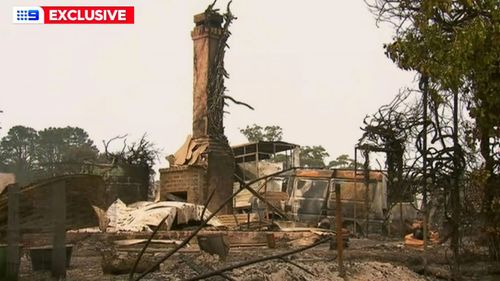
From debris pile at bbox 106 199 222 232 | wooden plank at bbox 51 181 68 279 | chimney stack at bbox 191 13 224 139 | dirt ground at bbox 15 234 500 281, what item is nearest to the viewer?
dirt ground at bbox 15 234 500 281

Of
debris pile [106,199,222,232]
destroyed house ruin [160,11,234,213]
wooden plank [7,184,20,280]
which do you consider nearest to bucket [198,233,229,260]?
wooden plank [7,184,20,280]

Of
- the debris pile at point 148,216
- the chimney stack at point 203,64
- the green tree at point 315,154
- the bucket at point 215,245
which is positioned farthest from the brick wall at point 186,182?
the green tree at point 315,154

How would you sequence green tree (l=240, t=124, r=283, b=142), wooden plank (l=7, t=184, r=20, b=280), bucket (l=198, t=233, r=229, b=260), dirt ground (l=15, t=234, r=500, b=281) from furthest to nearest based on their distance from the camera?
green tree (l=240, t=124, r=283, b=142)
bucket (l=198, t=233, r=229, b=260)
dirt ground (l=15, t=234, r=500, b=281)
wooden plank (l=7, t=184, r=20, b=280)

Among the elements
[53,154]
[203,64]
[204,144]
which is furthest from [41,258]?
[53,154]

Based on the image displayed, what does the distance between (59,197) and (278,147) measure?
69.4ft

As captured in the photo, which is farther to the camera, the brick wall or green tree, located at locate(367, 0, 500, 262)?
the brick wall

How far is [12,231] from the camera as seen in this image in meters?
7.64

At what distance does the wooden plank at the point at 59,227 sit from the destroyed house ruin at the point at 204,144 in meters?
13.3

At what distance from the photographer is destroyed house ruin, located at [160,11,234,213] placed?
2253 centimetres

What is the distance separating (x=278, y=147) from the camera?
29.0m

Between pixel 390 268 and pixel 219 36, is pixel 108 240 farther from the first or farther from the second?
pixel 219 36

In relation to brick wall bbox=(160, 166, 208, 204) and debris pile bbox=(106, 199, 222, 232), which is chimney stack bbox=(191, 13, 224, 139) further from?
debris pile bbox=(106, 199, 222, 232)

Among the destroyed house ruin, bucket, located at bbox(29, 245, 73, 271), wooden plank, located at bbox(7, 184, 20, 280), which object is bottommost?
bucket, located at bbox(29, 245, 73, 271)

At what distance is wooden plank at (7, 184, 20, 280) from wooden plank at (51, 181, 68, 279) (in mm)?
640
